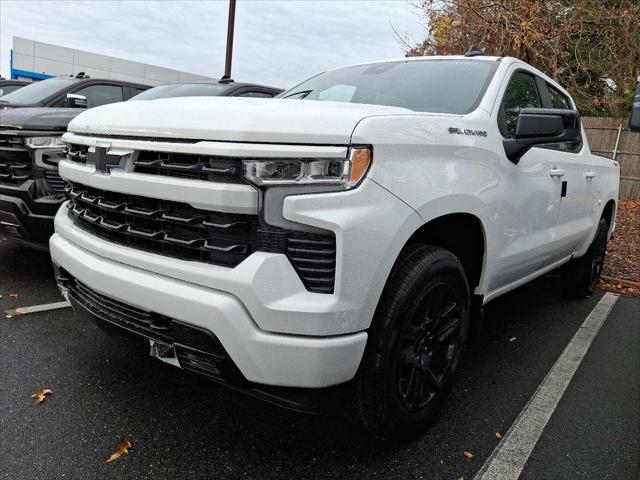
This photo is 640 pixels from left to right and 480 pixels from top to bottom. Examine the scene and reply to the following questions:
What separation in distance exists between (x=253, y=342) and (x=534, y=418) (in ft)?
5.67

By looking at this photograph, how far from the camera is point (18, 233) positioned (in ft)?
12.2

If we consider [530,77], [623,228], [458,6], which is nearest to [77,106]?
[530,77]

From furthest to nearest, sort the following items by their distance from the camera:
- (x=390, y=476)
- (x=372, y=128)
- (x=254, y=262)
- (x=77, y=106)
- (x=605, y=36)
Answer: (x=605, y=36)
(x=77, y=106)
(x=390, y=476)
(x=372, y=128)
(x=254, y=262)

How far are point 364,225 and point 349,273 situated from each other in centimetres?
17

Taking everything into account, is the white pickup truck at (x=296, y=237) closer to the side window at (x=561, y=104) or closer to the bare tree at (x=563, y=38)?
the side window at (x=561, y=104)

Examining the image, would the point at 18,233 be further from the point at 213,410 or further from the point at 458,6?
the point at 458,6

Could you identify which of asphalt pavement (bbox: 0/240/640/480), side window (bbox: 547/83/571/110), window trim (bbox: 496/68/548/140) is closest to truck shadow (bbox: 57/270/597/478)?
asphalt pavement (bbox: 0/240/640/480)

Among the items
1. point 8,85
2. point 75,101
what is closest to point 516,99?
point 75,101

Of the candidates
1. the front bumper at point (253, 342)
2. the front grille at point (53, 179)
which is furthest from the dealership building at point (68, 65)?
the front bumper at point (253, 342)

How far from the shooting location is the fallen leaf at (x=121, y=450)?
2133 mm

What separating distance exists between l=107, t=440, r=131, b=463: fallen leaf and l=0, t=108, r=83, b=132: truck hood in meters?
2.60

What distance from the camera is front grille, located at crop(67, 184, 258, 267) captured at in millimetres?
1803

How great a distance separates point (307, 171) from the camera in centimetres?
179

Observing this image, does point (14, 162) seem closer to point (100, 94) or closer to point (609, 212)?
point (100, 94)
